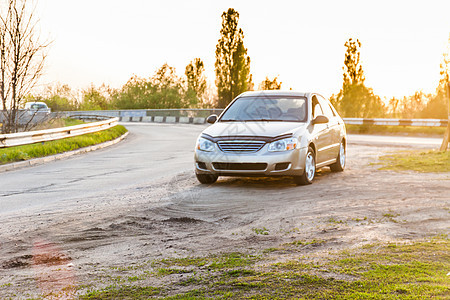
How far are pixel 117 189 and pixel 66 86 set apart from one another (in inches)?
2274

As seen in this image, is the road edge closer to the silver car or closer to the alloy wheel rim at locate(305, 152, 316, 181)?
the silver car

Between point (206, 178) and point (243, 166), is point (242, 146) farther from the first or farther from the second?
point (206, 178)

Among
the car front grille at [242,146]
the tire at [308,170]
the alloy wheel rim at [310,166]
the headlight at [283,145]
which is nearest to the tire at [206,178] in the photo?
the car front grille at [242,146]

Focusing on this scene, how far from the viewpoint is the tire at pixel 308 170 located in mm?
10040

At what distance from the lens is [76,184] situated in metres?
11.0

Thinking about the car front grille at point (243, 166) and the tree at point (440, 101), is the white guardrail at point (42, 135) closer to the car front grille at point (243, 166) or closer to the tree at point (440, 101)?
the car front grille at point (243, 166)

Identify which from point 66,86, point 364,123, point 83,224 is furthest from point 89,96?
point 83,224

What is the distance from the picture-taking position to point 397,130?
103 ft

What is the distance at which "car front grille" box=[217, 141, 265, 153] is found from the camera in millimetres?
9680

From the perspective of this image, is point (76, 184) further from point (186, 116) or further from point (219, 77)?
point (219, 77)

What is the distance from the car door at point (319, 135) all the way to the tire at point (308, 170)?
260 mm

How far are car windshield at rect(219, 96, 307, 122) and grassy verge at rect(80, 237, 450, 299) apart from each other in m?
5.54

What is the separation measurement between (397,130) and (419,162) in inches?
728

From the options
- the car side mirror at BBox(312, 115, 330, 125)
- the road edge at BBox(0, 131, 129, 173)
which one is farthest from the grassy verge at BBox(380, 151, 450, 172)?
the road edge at BBox(0, 131, 129, 173)
